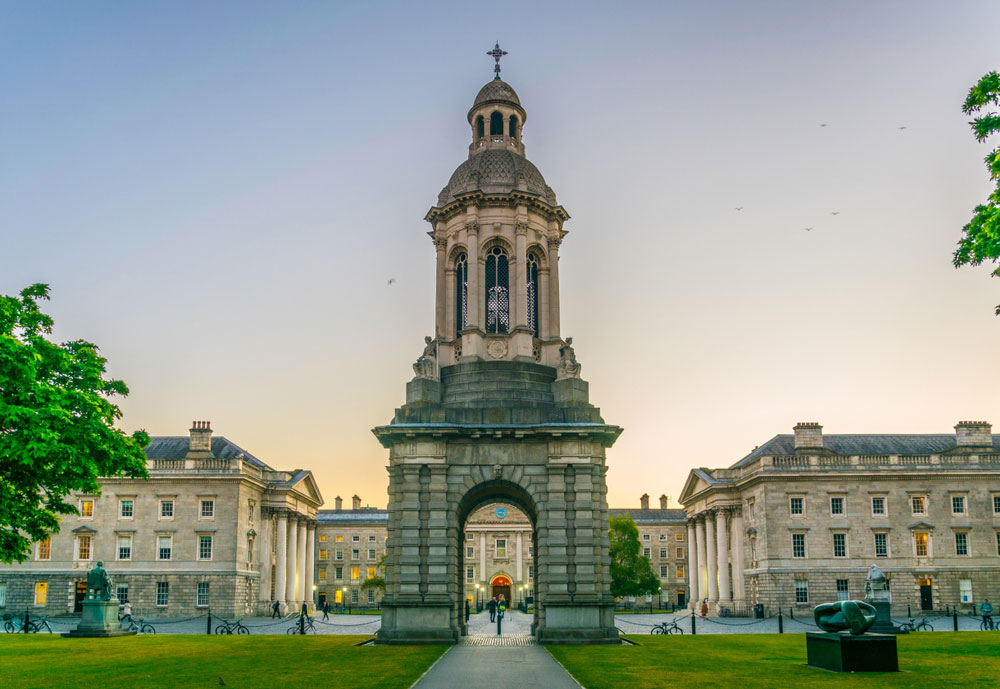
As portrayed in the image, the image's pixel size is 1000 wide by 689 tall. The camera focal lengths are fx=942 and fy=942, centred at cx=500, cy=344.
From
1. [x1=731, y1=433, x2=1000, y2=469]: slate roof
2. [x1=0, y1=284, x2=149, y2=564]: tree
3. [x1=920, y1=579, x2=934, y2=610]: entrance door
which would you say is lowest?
[x1=920, y1=579, x2=934, y2=610]: entrance door

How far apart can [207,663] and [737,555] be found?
190 ft

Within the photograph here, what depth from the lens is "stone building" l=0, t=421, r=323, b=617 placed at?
6869cm

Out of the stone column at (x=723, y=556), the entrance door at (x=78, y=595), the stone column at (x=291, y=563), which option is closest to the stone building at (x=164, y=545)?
the entrance door at (x=78, y=595)

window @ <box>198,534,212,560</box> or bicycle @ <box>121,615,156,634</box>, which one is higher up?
window @ <box>198,534,212,560</box>

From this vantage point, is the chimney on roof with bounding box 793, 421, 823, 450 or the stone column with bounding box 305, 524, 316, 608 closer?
the chimney on roof with bounding box 793, 421, 823, 450

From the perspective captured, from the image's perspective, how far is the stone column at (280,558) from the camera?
78.4 metres

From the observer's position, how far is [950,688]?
2020 centimetres

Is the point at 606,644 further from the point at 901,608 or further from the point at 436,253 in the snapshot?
the point at 901,608

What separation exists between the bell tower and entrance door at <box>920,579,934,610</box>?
1671 inches

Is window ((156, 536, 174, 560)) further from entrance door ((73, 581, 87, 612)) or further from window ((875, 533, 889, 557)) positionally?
Result: window ((875, 533, 889, 557))

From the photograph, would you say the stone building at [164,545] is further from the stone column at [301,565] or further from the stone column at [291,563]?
the stone column at [301,565]

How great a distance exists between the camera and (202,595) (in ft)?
226

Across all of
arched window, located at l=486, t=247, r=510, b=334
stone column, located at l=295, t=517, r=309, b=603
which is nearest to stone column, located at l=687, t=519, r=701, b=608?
stone column, located at l=295, t=517, r=309, b=603

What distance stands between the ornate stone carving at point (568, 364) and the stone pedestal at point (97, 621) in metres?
21.8
